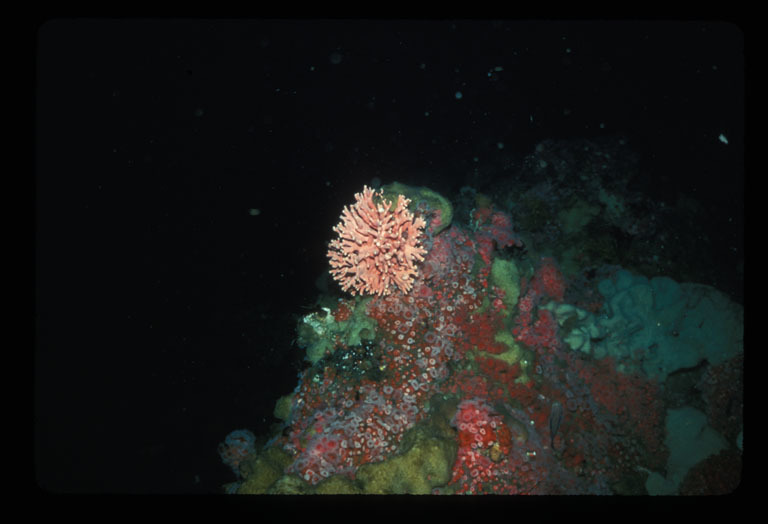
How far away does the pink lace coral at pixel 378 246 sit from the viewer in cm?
277

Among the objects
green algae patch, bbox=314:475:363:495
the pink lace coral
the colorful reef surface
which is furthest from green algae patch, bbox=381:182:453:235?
green algae patch, bbox=314:475:363:495

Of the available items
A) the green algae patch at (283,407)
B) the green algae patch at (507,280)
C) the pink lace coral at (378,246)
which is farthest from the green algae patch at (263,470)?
the green algae patch at (507,280)

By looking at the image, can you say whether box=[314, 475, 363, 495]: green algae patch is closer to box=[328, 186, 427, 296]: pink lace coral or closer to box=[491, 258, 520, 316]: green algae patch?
box=[328, 186, 427, 296]: pink lace coral

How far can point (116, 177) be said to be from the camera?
3.33 m

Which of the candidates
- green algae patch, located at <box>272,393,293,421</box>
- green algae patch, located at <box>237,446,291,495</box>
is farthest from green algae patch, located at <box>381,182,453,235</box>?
green algae patch, located at <box>237,446,291,495</box>

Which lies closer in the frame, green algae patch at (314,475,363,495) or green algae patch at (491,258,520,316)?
green algae patch at (314,475,363,495)

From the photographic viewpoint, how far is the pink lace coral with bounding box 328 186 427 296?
2771 millimetres

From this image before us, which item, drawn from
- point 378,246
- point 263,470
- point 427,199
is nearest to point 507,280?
point 427,199

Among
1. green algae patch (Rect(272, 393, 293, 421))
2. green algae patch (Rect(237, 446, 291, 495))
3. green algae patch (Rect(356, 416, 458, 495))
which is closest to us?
green algae patch (Rect(356, 416, 458, 495))

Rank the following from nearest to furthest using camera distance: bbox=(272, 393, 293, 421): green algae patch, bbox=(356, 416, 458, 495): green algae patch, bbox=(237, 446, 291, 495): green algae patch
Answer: bbox=(356, 416, 458, 495): green algae patch → bbox=(237, 446, 291, 495): green algae patch → bbox=(272, 393, 293, 421): green algae patch

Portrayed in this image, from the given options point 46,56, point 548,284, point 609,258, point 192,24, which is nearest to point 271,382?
point 548,284

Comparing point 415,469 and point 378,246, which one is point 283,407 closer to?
point 415,469

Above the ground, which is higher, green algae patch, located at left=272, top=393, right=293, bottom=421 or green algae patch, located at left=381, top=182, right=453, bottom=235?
green algae patch, located at left=381, top=182, right=453, bottom=235

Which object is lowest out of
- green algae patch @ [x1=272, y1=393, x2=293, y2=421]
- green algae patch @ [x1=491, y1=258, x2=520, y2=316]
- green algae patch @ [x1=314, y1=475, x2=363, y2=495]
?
green algae patch @ [x1=314, y1=475, x2=363, y2=495]
